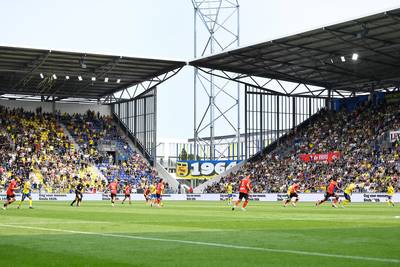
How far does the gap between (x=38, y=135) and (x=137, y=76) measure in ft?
41.3

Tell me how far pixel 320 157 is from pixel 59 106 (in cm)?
3390

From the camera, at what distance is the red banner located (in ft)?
227

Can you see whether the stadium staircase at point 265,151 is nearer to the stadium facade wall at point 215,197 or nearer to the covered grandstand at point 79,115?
the covered grandstand at point 79,115

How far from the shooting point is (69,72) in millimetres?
74688

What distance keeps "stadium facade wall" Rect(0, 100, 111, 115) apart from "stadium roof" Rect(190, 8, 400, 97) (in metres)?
22.0

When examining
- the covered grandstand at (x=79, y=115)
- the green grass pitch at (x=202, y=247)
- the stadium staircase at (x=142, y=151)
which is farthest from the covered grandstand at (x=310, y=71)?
the green grass pitch at (x=202, y=247)

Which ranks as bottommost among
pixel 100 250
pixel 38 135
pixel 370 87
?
pixel 100 250

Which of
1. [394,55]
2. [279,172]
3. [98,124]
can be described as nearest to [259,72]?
[279,172]

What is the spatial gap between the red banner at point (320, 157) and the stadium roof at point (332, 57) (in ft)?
28.0

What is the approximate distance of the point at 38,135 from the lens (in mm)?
78250

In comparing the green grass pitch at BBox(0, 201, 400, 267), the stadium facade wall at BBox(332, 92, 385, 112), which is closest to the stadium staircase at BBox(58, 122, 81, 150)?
the stadium facade wall at BBox(332, 92, 385, 112)

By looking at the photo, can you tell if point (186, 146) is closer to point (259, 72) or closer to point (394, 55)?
point (259, 72)

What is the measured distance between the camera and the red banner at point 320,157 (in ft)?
227

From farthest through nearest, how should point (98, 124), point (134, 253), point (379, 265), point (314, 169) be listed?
point (98, 124), point (314, 169), point (134, 253), point (379, 265)
